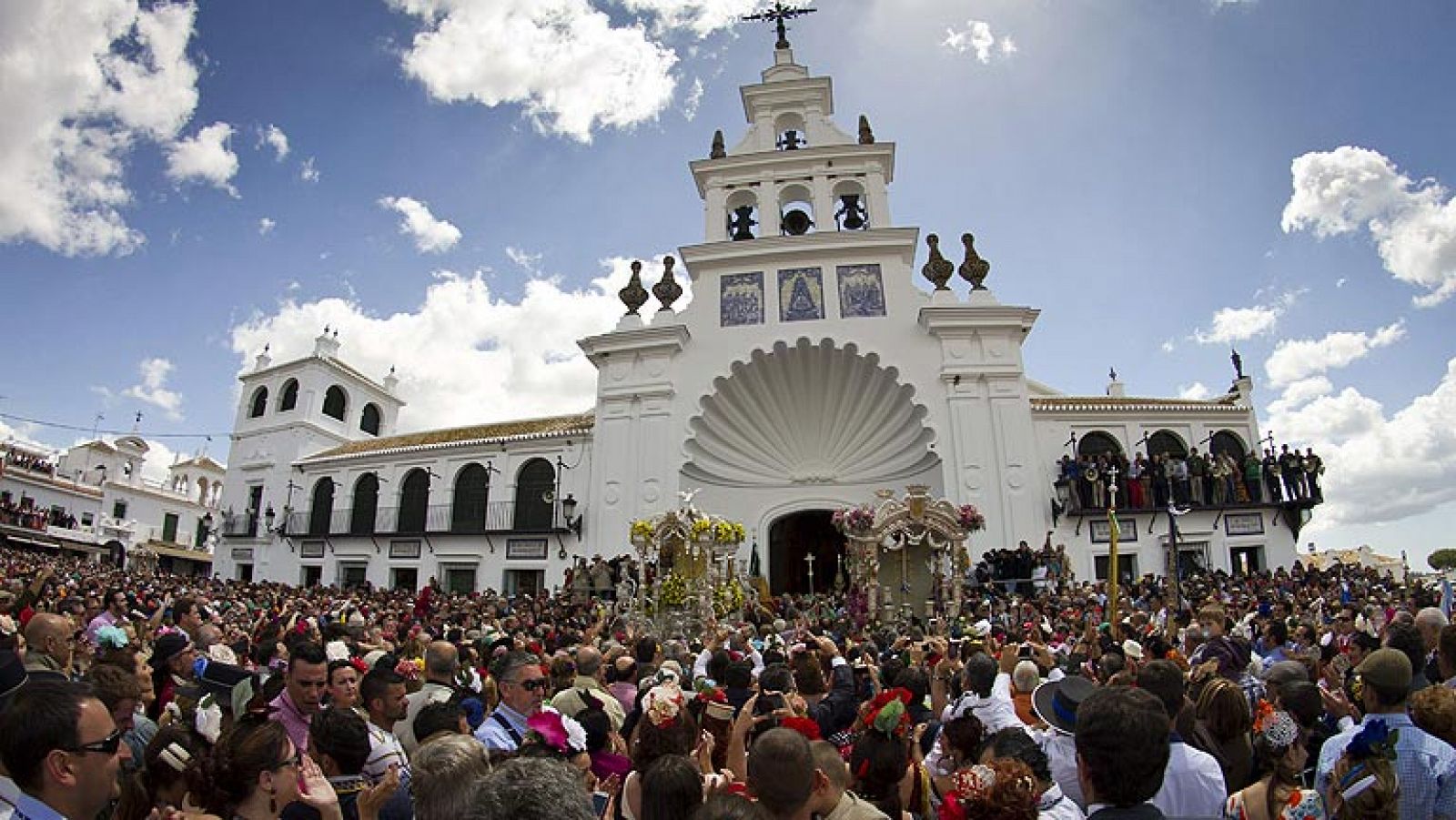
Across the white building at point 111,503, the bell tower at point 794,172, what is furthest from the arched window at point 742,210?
the white building at point 111,503

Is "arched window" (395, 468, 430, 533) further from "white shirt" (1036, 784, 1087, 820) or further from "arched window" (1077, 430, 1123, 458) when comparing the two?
"white shirt" (1036, 784, 1087, 820)

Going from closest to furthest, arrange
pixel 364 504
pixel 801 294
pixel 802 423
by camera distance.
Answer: pixel 801 294
pixel 802 423
pixel 364 504

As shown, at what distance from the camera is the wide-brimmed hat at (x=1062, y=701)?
3771 mm

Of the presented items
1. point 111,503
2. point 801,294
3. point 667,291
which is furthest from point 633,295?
point 111,503

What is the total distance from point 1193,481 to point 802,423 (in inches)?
443

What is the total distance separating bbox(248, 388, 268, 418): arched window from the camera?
111 feet

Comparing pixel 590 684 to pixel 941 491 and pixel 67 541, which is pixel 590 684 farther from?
pixel 67 541

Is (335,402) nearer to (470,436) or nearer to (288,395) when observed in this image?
(288,395)

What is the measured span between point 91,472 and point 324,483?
28922 millimetres

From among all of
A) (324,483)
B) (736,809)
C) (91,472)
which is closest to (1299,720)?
(736,809)

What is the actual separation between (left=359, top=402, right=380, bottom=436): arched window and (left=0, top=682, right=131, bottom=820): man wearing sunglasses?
3683 centimetres

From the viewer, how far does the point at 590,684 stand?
5.29m

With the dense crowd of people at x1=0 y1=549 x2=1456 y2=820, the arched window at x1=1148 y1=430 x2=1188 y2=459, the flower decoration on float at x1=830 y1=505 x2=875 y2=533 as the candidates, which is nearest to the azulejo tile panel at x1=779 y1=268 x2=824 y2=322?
the flower decoration on float at x1=830 y1=505 x2=875 y2=533

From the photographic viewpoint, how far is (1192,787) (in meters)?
3.31
